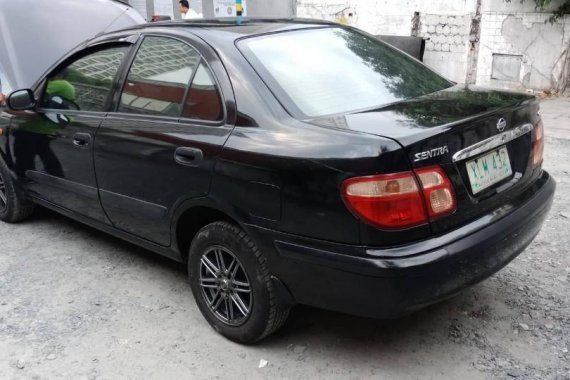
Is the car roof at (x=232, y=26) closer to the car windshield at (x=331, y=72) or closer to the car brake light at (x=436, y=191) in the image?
the car windshield at (x=331, y=72)

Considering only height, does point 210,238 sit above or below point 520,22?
below

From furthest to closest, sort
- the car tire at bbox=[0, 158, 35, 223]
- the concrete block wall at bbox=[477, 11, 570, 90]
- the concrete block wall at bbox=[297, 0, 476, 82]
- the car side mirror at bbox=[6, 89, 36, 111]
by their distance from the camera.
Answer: the concrete block wall at bbox=[297, 0, 476, 82], the concrete block wall at bbox=[477, 11, 570, 90], the car tire at bbox=[0, 158, 35, 223], the car side mirror at bbox=[6, 89, 36, 111]

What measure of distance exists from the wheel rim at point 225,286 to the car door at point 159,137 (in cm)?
34

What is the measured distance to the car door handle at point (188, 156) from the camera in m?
2.84

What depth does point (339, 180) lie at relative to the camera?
2.33 metres

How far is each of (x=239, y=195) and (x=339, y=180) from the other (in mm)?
547

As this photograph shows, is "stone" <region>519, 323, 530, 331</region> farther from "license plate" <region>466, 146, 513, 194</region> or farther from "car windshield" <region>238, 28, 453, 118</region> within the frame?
"car windshield" <region>238, 28, 453, 118</region>

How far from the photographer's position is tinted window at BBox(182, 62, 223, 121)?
9.43 ft

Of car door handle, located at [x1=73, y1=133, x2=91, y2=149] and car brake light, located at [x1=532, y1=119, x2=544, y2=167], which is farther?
car door handle, located at [x1=73, y1=133, x2=91, y2=149]

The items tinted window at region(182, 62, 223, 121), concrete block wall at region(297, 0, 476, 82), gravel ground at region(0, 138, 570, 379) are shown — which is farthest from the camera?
concrete block wall at region(297, 0, 476, 82)

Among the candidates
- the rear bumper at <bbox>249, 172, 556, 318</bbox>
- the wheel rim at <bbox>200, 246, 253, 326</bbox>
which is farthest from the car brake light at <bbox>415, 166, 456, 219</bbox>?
the wheel rim at <bbox>200, 246, 253, 326</bbox>

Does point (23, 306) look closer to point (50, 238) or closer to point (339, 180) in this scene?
point (50, 238)

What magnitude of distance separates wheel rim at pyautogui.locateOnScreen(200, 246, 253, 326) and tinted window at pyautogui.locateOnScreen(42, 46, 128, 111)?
1327 mm

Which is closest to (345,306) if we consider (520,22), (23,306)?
(23,306)
